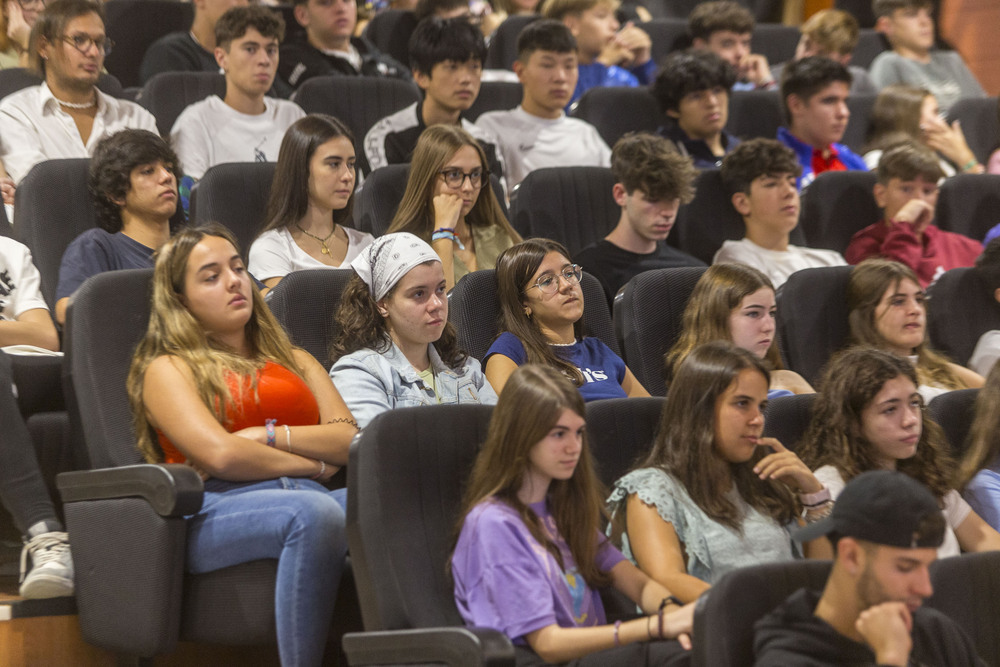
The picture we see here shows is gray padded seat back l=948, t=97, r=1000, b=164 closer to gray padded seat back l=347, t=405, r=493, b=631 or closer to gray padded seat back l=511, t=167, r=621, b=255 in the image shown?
gray padded seat back l=511, t=167, r=621, b=255

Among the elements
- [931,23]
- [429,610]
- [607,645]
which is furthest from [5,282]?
[931,23]

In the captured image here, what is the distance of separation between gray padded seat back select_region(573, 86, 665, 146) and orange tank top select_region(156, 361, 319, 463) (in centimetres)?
218

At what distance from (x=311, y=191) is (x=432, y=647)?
1.58 meters

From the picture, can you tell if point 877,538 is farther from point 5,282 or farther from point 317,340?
point 5,282

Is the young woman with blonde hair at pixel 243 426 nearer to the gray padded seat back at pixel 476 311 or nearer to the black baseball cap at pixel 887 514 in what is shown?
the gray padded seat back at pixel 476 311

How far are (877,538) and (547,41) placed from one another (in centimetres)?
273

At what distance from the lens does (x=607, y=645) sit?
71.1 inches

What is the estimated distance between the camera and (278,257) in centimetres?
295

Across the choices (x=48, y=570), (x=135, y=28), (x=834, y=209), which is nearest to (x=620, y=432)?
(x=48, y=570)

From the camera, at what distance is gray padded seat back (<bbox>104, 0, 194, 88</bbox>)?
14.4 feet

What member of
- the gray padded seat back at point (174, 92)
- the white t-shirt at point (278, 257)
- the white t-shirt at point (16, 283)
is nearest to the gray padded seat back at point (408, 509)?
the white t-shirt at point (278, 257)

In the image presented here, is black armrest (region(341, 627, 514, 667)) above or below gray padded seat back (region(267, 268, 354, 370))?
below

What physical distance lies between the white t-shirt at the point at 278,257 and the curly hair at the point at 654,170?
0.83 metres

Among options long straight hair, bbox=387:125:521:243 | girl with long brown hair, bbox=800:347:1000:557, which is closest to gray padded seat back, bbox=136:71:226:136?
long straight hair, bbox=387:125:521:243
